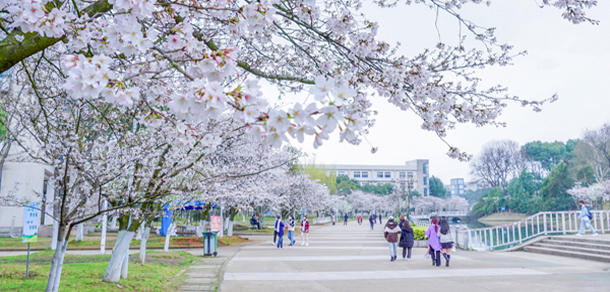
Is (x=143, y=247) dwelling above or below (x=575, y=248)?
above

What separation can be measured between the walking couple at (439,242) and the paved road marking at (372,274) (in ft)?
2.85

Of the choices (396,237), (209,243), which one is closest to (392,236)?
(396,237)

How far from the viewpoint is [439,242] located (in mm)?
11211

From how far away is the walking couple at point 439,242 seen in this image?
441 inches

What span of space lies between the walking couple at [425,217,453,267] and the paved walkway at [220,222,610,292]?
10.4 inches

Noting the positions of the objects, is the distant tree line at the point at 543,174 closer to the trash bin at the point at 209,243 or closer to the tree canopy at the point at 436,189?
the tree canopy at the point at 436,189

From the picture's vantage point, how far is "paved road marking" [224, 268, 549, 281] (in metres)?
9.12

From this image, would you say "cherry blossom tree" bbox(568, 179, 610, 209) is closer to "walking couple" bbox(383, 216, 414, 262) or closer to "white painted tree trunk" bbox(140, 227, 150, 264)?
"walking couple" bbox(383, 216, 414, 262)

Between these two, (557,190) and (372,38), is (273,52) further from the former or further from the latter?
(557,190)

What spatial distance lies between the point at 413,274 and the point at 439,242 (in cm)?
181

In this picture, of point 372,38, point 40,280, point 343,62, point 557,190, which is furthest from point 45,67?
point 557,190

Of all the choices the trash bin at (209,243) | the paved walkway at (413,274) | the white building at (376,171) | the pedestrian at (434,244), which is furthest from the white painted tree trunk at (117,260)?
the white building at (376,171)

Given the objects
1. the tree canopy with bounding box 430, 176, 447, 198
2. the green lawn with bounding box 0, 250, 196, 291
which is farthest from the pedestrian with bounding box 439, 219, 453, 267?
the tree canopy with bounding box 430, 176, 447, 198

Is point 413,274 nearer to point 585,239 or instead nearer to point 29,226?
point 585,239
